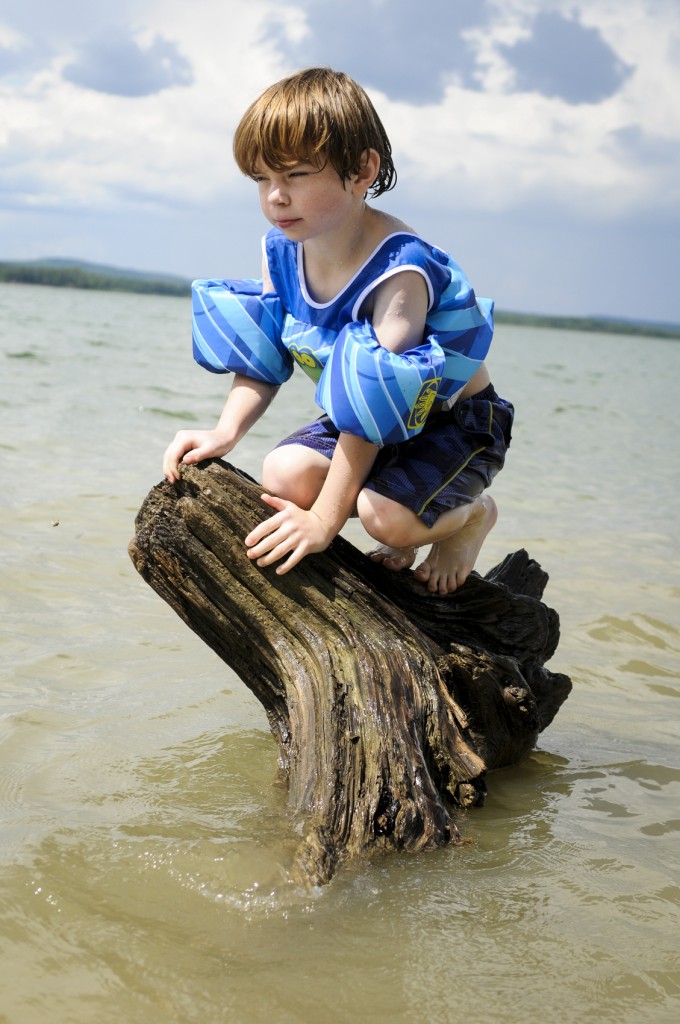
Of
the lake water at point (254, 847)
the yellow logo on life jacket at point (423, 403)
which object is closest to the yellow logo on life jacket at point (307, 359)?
the yellow logo on life jacket at point (423, 403)

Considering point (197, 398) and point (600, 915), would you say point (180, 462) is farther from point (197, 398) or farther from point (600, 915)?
point (197, 398)

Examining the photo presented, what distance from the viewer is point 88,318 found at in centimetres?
3372

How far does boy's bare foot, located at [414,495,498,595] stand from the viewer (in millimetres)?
3354

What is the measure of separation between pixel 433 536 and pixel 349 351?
0.67m

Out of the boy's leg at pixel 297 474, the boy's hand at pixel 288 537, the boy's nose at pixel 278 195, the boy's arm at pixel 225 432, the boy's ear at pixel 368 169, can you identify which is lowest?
the boy's hand at pixel 288 537

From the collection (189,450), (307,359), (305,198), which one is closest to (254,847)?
(189,450)

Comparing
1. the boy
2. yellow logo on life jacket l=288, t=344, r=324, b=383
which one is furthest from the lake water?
yellow logo on life jacket l=288, t=344, r=324, b=383

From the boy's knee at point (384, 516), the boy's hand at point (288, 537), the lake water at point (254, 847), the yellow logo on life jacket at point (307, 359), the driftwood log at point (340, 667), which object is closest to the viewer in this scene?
the lake water at point (254, 847)

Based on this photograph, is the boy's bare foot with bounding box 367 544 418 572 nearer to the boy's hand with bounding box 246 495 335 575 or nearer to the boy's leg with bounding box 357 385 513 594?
the boy's leg with bounding box 357 385 513 594

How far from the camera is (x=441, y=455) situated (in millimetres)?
3289

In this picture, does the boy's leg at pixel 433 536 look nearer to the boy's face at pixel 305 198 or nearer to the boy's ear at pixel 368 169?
the boy's face at pixel 305 198

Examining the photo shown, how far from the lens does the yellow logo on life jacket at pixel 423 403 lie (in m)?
2.98

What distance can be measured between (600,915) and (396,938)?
1.93 ft

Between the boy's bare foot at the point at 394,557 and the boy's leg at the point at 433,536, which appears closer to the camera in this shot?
the boy's leg at the point at 433,536
